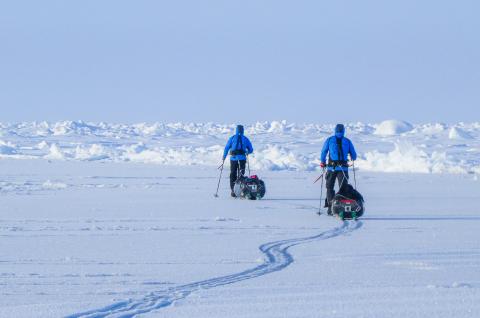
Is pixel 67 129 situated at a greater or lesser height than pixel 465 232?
greater

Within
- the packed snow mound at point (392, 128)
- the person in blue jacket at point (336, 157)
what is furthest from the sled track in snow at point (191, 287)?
the packed snow mound at point (392, 128)

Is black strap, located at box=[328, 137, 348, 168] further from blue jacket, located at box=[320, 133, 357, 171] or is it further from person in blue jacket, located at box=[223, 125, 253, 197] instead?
person in blue jacket, located at box=[223, 125, 253, 197]

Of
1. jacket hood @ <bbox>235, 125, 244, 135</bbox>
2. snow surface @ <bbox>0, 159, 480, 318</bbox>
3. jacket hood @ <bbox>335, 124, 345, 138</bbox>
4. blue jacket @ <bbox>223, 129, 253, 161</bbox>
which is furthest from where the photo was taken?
blue jacket @ <bbox>223, 129, 253, 161</bbox>

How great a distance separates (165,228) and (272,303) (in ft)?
21.6

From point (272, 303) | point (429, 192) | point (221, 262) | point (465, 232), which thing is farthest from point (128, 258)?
point (429, 192)

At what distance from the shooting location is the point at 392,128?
115m

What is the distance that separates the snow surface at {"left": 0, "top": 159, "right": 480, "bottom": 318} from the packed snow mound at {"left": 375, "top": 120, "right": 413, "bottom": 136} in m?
94.3

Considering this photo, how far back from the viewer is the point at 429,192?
23422 millimetres

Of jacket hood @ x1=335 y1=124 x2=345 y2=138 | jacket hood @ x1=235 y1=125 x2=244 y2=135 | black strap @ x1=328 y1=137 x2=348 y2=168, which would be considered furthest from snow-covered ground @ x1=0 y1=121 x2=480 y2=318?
jacket hood @ x1=235 y1=125 x2=244 y2=135

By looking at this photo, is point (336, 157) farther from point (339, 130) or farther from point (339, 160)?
point (339, 130)

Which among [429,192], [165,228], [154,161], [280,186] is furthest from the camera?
[154,161]

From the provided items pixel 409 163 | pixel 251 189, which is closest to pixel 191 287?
pixel 251 189

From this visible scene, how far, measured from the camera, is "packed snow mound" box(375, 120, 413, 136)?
11196cm

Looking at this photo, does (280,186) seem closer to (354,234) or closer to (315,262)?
(354,234)
